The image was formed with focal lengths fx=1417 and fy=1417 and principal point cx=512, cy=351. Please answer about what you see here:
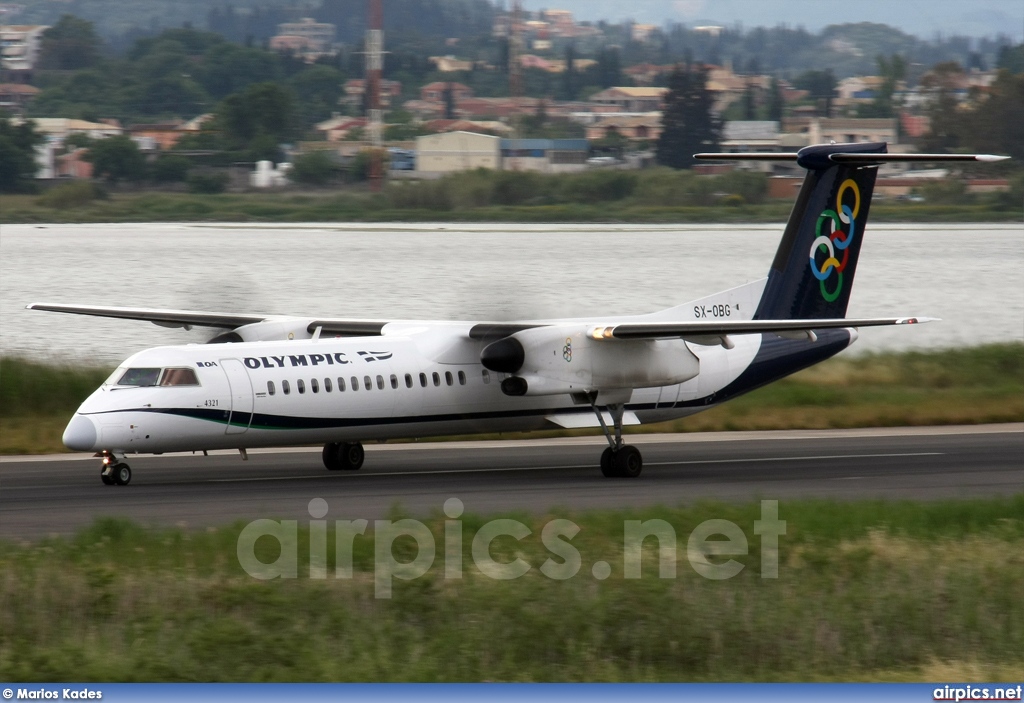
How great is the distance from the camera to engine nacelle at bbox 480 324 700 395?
21375mm

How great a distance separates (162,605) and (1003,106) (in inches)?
2407

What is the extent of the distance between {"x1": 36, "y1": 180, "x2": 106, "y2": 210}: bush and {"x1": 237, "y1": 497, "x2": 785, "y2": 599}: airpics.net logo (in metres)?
56.8

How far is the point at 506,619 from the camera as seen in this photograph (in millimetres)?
10852

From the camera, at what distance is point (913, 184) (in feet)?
233

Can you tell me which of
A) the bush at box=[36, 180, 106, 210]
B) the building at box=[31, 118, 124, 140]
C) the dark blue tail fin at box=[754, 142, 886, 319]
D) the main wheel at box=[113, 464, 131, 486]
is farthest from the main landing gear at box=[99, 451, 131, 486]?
the building at box=[31, 118, 124, 140]

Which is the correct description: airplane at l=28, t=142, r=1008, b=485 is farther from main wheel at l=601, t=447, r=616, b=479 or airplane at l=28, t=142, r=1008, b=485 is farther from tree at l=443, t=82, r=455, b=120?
tree at l=443, t=82, r=455, b=120

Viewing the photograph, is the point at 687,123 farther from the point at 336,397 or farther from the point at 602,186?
the point at 336,397

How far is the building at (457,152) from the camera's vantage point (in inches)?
3091

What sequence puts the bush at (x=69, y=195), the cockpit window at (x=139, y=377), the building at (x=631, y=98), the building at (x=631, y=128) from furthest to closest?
the building at (x=631, y=98) < the building at (x=631, y=128) < the bush at (x=69, y=195) < the cockpit window at (x=139, y=377)

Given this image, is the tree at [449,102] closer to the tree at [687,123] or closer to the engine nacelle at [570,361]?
the tree at [687,123]

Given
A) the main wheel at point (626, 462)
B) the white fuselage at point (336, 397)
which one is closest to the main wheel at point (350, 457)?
the white fuselage at point (336, 397)

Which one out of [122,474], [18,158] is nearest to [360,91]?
[18,158]

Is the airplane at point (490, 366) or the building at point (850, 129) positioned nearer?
the airplane at point (490, 366)

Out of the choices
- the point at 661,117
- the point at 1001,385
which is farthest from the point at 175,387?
the point at 661,117
